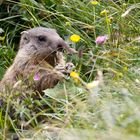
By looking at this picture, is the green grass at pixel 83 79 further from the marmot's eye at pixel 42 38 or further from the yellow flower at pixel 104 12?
the marmot's eye at pixel 42 38

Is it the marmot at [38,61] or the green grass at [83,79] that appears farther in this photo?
the marmot at [38,61]

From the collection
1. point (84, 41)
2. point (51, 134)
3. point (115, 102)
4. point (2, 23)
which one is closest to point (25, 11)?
point (2, 23)

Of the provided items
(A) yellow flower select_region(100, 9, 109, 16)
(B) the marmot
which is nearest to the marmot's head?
(B) the marmot

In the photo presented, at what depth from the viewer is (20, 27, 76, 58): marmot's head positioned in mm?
5312

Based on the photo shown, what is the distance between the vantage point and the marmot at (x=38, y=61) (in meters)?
5.29

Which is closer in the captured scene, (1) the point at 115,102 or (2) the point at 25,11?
(1) the point at 115,102

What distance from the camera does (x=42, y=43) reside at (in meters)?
5.44

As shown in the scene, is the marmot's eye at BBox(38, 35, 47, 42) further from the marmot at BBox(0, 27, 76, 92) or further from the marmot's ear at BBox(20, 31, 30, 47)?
the marmot's ear at BBox(20, 31, 30, 47)

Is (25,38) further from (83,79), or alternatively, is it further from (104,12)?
(104,12)

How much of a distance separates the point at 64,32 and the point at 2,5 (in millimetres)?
823

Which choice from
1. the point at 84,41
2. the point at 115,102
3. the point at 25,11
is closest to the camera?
the point at 115,102

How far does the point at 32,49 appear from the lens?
552cm

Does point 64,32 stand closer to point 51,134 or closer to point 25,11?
point 25,11

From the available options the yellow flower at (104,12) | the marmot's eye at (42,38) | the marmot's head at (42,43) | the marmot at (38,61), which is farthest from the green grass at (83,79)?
the marmot's eye at (42,38)
